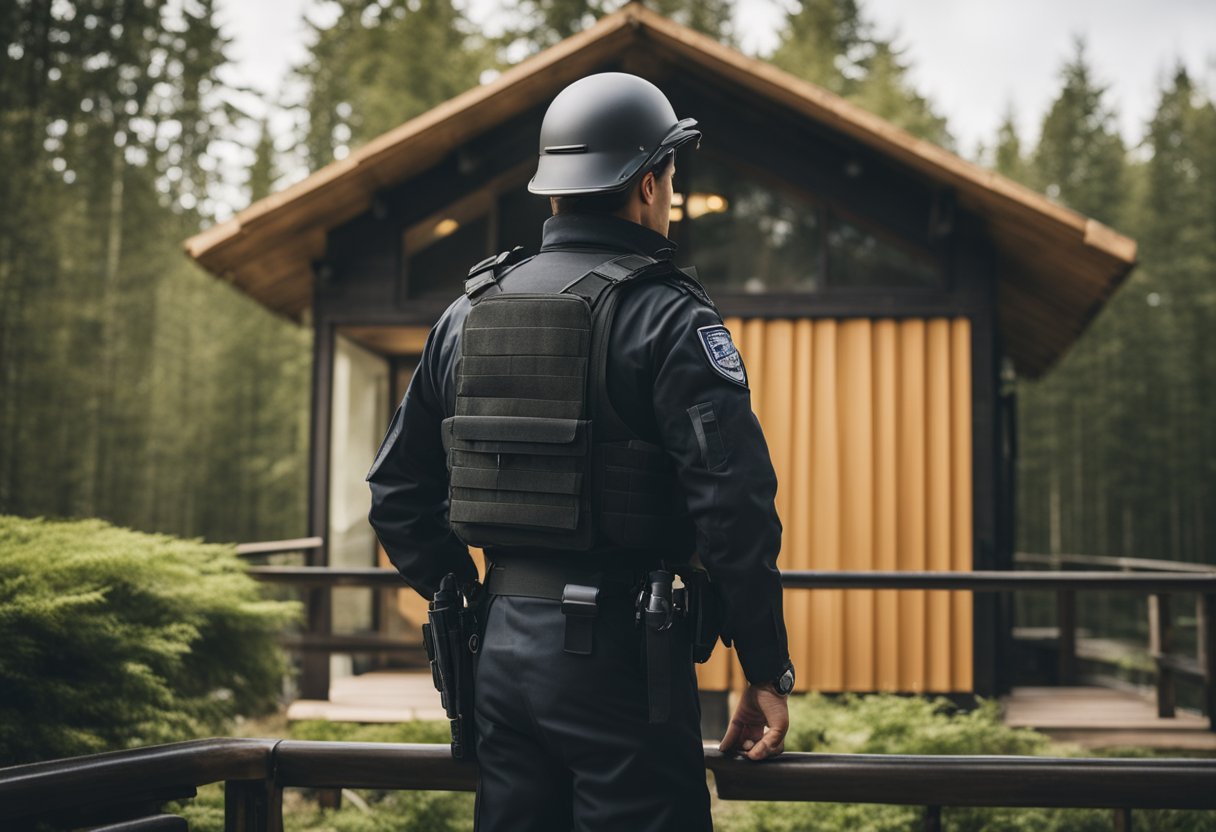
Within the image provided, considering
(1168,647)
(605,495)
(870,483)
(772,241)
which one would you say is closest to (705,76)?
(772,241)

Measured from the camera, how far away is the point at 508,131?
297 inches

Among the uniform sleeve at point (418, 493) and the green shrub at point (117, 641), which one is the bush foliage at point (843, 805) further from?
the uniform sleeve at point (418, 493)

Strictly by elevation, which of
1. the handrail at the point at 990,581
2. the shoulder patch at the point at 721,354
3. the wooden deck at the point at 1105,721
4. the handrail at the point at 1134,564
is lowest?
the wooden deck at the point at 1105,721

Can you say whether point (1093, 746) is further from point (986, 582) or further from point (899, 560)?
point (986, 582)

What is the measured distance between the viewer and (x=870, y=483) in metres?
7.07

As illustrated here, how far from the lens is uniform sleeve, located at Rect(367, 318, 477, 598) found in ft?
6.93

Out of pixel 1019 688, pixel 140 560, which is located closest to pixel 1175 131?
pixel 1019 688

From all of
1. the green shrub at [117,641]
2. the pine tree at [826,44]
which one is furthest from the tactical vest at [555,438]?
the pine tree at [826,44]

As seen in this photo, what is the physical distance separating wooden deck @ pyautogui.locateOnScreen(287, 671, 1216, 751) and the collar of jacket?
188 inches

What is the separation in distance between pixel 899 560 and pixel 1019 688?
2260mm

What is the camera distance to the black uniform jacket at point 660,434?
1.72 m

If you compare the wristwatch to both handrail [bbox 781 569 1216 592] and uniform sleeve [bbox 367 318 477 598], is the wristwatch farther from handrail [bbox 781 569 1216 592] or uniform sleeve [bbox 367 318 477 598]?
handrail [bbox 781 569 1216 592]

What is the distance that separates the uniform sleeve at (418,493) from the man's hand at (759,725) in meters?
0.61

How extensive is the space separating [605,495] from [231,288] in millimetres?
19769
